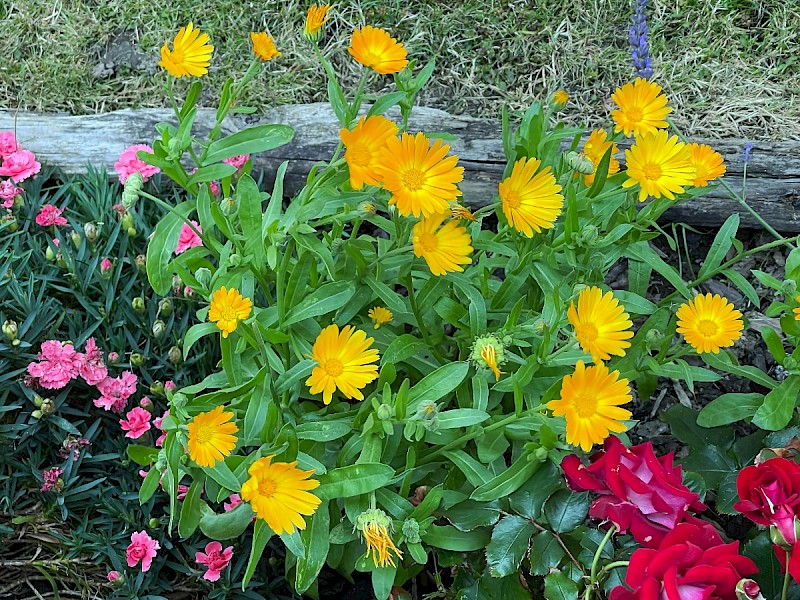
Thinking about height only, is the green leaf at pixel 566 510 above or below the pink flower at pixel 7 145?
below

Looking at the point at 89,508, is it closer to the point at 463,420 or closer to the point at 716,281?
the point at 463,420

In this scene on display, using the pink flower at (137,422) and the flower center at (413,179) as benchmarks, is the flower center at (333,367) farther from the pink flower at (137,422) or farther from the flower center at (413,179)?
the pink flower at (137,422)

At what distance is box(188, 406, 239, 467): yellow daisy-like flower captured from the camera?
114 cm

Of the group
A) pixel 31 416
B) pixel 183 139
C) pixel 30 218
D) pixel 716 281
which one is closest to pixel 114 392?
pixel 31 416

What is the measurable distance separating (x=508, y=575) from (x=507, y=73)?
1.72m

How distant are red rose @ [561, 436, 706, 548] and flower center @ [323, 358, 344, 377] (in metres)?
0.41

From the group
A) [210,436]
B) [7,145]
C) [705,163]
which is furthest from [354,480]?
[7,145]

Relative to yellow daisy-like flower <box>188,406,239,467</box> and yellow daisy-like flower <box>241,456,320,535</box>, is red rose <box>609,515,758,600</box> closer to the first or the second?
yellow daisy-like flower <box>241,456,320,535</box>

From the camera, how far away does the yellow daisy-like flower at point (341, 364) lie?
1.25m

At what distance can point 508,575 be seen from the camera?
1321 mm

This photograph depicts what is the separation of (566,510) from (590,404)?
0.24 meters

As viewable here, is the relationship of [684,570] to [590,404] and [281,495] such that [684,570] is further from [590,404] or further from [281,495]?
[281,495]

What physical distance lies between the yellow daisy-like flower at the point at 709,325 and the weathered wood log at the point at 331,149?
801 mm

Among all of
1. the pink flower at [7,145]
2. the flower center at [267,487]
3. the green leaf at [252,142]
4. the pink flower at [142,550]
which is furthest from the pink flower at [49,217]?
the flower center at [267,487]
